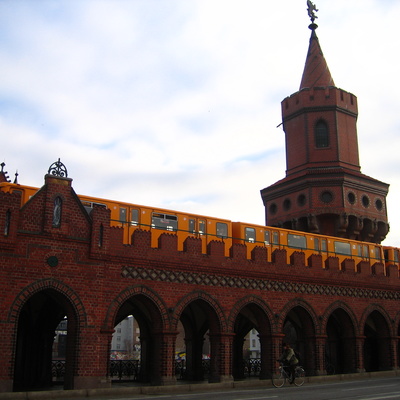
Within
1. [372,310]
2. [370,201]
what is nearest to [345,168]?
[370,201]

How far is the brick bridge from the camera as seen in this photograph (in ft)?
61.7

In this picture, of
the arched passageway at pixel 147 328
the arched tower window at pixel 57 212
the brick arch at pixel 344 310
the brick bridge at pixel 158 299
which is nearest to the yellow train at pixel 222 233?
the brick bridge at pixel 158 299

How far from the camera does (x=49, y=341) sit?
2575 centimetres

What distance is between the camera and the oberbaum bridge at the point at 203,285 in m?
19.0

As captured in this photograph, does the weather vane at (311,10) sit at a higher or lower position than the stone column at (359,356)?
higher

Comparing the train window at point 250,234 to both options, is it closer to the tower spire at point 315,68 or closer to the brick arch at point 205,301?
the brick arch at point 205,301

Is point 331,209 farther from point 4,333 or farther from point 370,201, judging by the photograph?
point 4,333

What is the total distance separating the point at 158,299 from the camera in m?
21.8

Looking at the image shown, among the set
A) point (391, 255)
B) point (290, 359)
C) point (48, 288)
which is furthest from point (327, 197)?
point (48, 288)

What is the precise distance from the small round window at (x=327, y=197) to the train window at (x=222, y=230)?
1256 centimetres

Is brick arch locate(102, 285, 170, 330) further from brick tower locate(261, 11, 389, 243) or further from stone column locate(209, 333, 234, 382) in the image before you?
brick tower locate(261, 11, 389, 243)

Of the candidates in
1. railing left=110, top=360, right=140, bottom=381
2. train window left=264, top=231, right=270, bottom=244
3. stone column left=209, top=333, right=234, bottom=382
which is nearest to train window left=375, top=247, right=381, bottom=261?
train window left=264, top=231, right=270, bottom=244

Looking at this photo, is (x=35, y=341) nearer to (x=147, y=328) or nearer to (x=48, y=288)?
(x=147, y=328)

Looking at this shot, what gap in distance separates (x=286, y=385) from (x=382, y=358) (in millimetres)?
10489
